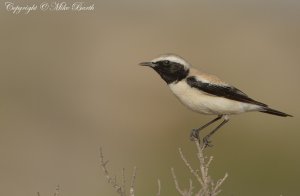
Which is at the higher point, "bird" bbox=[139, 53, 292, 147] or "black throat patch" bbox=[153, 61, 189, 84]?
"black throat patch" bbox=[153, 61, 189, 84]

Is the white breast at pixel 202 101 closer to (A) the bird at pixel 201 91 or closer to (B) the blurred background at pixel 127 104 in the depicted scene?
(A) the bird at pixel 201 91

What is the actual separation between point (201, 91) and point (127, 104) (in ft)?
47.2

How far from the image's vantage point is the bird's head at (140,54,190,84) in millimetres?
9945

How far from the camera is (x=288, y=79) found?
25797mm

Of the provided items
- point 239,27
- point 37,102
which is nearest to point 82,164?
point 37,102

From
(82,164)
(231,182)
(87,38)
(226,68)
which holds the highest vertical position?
(87,38)

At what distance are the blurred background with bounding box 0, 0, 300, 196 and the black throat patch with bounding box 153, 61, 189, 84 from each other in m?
9.07

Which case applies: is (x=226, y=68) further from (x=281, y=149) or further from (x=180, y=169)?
(x=180, y=169)

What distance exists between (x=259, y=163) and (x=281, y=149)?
66.1 inches

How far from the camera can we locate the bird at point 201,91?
9641mm

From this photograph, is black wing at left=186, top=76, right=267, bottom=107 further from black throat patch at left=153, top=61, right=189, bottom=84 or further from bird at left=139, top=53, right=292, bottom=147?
black throat patch at left=153, top=61, right=189, bottom=84

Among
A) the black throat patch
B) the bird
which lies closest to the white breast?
the bird

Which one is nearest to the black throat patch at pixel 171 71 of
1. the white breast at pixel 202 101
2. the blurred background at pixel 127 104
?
the white breast at pixel 202 101

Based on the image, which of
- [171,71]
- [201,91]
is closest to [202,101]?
[201,91]
